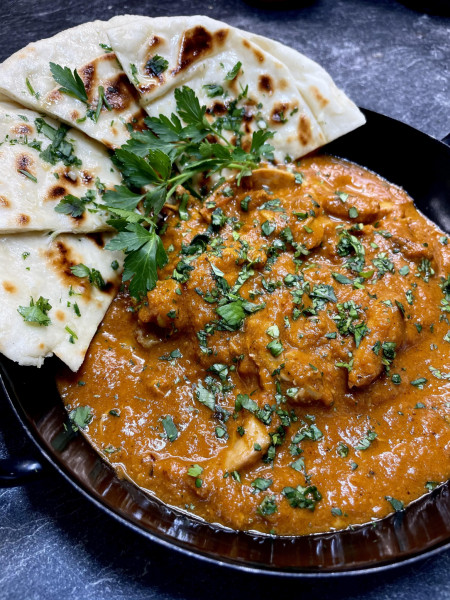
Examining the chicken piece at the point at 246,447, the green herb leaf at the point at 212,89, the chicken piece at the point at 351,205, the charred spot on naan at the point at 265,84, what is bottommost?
the chicken piece at the point at 246,447

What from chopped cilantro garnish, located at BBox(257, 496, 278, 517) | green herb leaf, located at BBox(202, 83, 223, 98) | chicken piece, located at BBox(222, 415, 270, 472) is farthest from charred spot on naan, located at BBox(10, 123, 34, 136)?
chopped cilantro garnish, located at BBox(257, 496, 278, 517)

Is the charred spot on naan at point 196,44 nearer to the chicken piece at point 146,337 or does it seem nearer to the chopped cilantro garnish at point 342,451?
the chicken piece at point 146,337

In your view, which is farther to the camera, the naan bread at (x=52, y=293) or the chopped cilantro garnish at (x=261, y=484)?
the naan bread at (x=52, y=293)

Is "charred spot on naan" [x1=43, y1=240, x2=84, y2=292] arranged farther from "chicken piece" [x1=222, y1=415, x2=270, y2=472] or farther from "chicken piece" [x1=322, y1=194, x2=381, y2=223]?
"chicken piece" [x1=322, y1=194, x2=381, y2=223]

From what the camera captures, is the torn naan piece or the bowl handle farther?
the torn naan piece

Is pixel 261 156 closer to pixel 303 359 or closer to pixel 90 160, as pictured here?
pixel 90 160

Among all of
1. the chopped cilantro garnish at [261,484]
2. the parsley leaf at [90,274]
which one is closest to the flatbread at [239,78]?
the parsley leaf at [90,274]

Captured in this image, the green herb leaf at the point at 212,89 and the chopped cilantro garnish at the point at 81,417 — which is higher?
the green herb leaf at the point at 212,89
